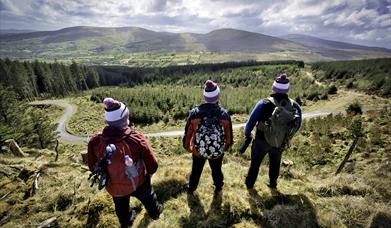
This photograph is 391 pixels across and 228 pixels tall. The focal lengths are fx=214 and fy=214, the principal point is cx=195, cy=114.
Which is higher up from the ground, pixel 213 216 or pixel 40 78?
pixel 213 216

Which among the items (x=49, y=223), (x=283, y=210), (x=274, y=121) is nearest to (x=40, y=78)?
(x=49, y=223)

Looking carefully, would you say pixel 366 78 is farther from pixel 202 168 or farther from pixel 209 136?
pixel 209 136

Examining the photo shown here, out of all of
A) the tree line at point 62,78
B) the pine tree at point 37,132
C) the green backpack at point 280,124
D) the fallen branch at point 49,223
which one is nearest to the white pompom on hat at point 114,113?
the fallen branch at point 49,223

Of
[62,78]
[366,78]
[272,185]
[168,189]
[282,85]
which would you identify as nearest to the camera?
[282,85]

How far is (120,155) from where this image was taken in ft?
9.65

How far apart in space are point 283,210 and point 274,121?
5.13 feet

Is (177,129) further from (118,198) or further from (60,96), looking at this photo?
(60,96)

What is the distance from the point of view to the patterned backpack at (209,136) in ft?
12.2

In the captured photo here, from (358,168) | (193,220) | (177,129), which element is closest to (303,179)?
(193,220)

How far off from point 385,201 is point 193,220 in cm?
377

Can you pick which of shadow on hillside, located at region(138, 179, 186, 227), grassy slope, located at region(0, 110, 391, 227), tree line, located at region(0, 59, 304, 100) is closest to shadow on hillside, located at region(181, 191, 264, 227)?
grassy slope, located at region(0, 110, 391, 227)

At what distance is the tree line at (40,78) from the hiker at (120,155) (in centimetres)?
5559

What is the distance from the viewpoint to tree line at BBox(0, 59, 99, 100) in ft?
163

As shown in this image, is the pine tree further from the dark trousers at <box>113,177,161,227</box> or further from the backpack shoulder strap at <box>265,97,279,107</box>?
the backpack shoulder strap at <box>265,97,279,107</box>
